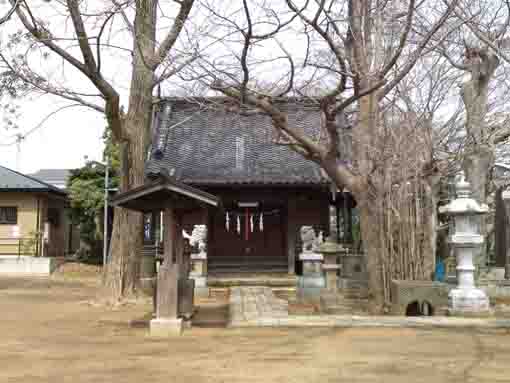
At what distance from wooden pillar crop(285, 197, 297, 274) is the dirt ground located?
8865mm

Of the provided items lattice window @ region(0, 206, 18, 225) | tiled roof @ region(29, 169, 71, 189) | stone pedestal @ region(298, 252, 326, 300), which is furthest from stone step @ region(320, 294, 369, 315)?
tiled roof @ region(29, 169, 71, 189)

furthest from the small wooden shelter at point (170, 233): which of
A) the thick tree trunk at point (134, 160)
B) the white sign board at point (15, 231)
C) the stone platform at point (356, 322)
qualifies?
the white sign board at point (15, 231)

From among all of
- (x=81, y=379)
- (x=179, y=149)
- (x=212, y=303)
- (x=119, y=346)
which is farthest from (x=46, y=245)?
Result: (x=81, y=379)

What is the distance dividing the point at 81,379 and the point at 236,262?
13555mm

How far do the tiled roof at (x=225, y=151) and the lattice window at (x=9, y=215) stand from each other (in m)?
8.55

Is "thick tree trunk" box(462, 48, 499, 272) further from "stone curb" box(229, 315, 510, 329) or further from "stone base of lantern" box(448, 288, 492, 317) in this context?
"stone curb" box(229, 315, 510, 329)

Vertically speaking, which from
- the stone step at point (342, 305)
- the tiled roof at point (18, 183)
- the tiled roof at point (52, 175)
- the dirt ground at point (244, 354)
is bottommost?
the stone step at point (342, 305)

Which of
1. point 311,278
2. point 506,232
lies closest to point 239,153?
point 311,278

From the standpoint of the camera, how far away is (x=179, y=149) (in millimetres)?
19797

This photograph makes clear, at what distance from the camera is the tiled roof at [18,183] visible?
2327 cm

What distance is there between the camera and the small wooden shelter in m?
7.96

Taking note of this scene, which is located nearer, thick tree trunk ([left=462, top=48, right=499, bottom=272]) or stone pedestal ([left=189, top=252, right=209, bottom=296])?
thick tree trunk ([left=462, top=48, right=499, bottom=272])

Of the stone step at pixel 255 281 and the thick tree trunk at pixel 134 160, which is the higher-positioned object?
the thick tree trunk at pixel 134 160

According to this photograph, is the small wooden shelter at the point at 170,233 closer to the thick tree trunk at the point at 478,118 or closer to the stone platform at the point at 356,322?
the stone platform at the point at 356,322
